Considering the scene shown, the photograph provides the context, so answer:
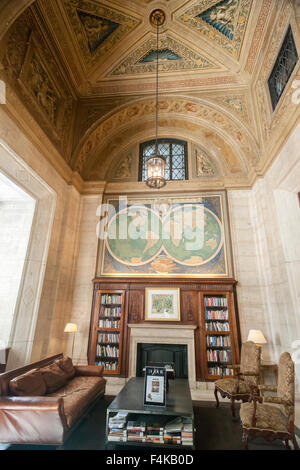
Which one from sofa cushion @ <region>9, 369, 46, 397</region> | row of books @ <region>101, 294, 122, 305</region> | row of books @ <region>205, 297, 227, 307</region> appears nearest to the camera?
sofa cushion @ <region>9, 369, 46, 397</region>

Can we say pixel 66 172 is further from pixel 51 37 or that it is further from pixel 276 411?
pixel 276 411

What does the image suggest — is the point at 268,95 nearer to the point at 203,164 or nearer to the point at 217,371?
the point at 203,164

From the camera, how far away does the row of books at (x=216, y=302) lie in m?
5.54

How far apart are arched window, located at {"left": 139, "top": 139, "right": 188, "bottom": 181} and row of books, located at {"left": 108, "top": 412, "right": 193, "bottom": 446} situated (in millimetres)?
5922

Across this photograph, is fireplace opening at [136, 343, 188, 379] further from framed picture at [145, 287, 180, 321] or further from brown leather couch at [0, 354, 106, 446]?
brown leather couch at [0, 354, 106, 446]

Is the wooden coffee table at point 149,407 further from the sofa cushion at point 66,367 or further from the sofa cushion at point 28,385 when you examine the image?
the sofa cushion at point 66,367

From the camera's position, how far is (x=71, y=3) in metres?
5.01

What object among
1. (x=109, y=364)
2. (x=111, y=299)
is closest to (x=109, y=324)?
(x=111, y=299)

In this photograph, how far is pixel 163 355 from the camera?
5.40 metres

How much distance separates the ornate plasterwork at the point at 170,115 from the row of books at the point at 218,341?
4.65 metres

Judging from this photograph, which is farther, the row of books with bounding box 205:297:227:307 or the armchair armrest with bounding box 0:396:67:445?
the row of books with bounding box 205:297:227:307

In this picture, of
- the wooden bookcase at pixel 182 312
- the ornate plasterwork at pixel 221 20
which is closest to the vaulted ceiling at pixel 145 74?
the ornate plasterwork at pixel 221 20

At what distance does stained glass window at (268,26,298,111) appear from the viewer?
4.28m

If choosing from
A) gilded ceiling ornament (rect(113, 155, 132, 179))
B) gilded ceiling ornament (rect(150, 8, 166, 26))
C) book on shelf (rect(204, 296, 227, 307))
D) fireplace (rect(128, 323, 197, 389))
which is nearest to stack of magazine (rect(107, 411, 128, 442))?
fireplace (rect(128, 323, 197, 389))
